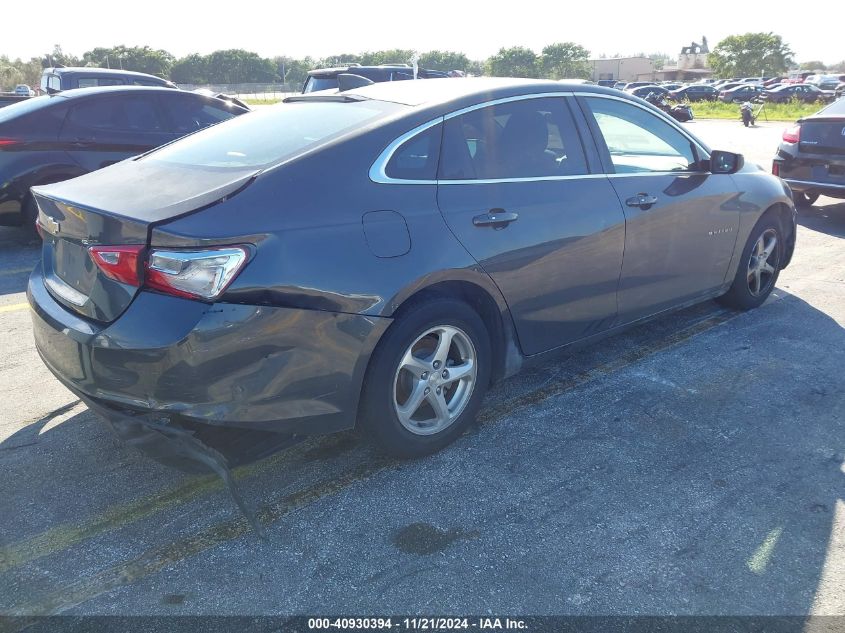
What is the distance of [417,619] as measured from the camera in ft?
7.54

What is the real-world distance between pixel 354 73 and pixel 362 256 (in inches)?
474

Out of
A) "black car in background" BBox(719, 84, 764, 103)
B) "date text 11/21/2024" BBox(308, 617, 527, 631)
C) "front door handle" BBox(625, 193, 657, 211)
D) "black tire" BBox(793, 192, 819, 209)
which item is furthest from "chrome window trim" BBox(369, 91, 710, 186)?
"black car in background" BBox(719, 84, 764, 103)

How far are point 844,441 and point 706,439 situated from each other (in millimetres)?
658

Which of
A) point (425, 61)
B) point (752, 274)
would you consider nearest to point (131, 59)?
point (425, 61)

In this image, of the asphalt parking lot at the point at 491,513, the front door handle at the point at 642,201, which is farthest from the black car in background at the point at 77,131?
the front door handle at the point at 642,201

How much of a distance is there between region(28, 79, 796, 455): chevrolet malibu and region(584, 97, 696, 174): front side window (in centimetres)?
2

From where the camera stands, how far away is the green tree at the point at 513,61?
353 feet

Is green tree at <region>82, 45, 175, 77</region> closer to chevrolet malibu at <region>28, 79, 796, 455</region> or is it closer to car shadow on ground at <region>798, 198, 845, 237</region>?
car shadow on ground at <region>798, 198, 845, 237</region>

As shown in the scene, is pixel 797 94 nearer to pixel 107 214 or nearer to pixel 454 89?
pixel 454 89

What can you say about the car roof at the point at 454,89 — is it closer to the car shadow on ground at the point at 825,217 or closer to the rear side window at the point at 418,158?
the rear side window at the point at 418,158

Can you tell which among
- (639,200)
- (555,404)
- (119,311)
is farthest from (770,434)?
(119,311)

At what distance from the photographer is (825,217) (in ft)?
29.2

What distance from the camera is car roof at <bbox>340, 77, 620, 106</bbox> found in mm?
3375

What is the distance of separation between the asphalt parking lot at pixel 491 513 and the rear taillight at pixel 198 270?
3.12 feet
